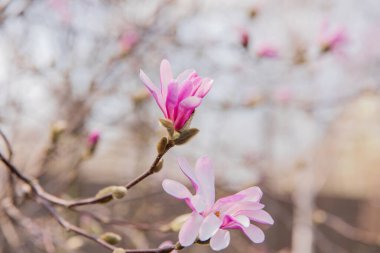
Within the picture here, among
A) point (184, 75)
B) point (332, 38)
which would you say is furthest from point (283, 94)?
point (184, 75)

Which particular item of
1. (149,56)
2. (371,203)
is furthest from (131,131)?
(371,203)

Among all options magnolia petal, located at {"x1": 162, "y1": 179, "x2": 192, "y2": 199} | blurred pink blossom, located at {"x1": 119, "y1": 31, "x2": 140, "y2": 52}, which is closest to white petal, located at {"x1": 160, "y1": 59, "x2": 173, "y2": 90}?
magnolia petal, located at {"x1": 162, "y1": 179, "x2": 192, "y2": 199}

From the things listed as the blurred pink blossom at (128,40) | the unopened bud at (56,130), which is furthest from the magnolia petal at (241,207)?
the blurred pink blossom at (128,40)

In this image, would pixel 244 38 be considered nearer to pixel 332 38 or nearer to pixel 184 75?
pixel 332 38

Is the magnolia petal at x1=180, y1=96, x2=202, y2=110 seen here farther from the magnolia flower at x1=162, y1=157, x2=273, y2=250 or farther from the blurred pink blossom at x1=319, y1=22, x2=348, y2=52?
the blurred pink blossom at x1=319, y1=22, x2=348, y2=52

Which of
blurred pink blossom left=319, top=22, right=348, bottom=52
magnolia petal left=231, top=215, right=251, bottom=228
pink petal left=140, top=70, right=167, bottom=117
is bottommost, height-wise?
magnolia petal left=231, top=215, right=251, bottom=228

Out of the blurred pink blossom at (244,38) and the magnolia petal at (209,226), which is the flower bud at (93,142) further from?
the blurred pink blossom at (244,38)
